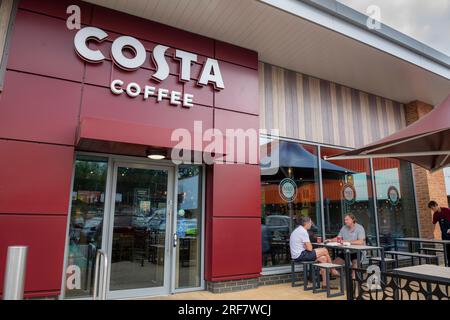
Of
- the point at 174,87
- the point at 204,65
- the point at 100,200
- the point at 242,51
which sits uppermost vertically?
the point at 242,51

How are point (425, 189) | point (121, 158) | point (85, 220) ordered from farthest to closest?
1. point (425, 189)
2. point (121, 158)
3. point (85, 220)

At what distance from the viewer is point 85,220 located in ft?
15.3

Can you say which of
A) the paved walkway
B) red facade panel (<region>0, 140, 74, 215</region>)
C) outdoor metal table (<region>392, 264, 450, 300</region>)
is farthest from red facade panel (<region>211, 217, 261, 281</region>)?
outdoor metal table (<region>392, 264, 450, 300</region>)

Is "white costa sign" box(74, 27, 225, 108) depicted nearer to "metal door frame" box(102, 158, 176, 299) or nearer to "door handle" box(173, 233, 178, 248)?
"metal door frame" box(102, 158, 176, 299)

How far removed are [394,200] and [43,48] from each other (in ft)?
27.4

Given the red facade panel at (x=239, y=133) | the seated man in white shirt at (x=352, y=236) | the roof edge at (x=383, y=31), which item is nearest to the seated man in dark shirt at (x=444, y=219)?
the seated man in white shirt at (x=352, y=236)

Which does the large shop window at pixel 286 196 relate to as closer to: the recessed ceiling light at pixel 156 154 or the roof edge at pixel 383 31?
the recessed ceiling light at pixel 156 154

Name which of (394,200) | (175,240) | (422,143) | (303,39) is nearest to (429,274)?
(422,143)

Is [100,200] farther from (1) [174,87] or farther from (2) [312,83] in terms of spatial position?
(2) [312,83]

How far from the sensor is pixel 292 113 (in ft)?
22.4

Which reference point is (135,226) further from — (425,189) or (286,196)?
(425,189)
